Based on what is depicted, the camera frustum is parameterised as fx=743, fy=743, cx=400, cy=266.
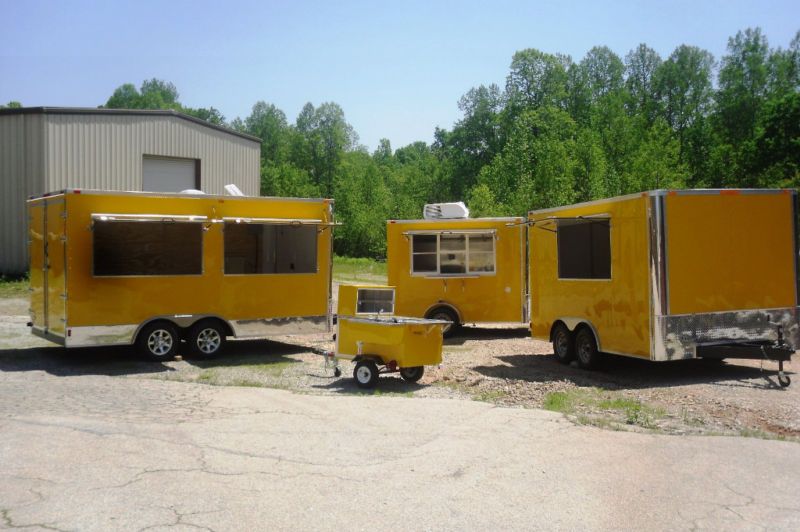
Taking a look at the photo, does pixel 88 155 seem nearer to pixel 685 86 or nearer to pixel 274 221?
pixel 274 221

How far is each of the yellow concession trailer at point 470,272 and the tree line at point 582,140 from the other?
22.9 meters

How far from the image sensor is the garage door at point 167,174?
91.8 ft

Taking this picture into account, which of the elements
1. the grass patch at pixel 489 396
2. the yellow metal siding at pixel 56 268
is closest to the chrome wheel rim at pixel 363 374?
the grass patch at pixel 489 396

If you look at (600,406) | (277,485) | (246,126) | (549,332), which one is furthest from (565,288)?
(246,126)

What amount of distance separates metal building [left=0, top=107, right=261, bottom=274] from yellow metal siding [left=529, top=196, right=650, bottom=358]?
18.8 m

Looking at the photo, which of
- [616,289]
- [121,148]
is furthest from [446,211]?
[121,148]

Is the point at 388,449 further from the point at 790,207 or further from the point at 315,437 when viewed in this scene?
the point at 790,207

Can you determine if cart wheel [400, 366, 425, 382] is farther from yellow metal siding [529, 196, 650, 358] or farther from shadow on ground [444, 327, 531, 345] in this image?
shadow on ground [444, 327, 531, 345]

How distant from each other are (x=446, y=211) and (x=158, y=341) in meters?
7.41

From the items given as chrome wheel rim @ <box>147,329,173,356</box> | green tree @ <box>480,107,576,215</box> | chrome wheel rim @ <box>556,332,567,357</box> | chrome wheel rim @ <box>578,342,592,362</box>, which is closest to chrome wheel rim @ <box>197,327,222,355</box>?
chrome wheel rim @ <box>147,329,173,356</box>

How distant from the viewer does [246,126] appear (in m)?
93.6

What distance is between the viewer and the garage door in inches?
1102

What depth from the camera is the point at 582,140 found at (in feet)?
155

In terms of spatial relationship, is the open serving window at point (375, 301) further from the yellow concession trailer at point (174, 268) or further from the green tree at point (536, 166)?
the green tree at point (536, 166)
